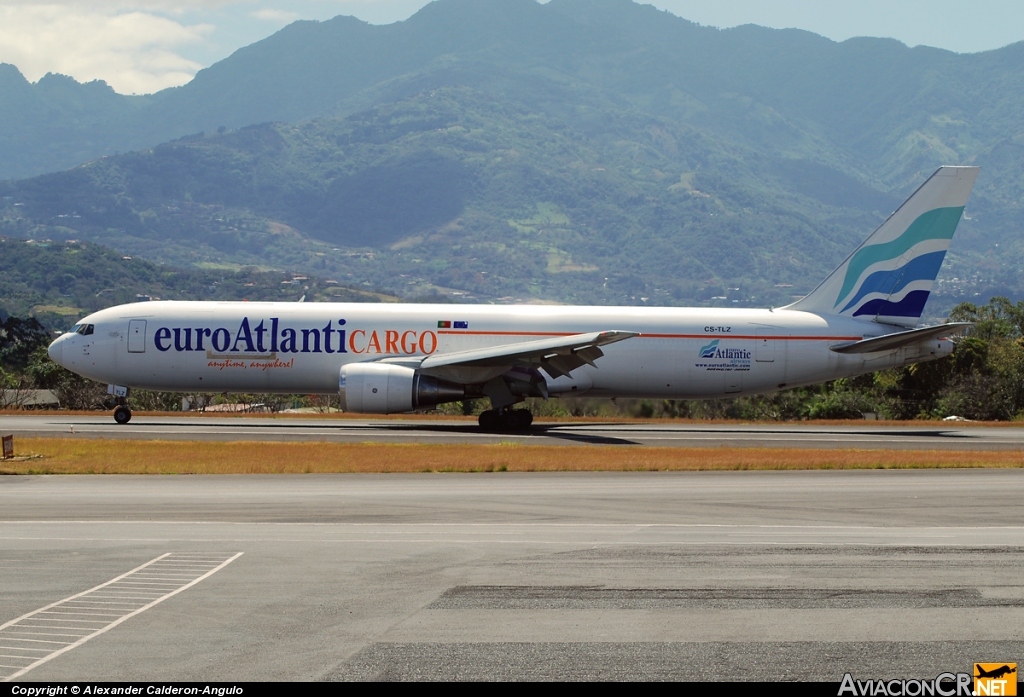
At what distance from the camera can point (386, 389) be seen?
120 feet

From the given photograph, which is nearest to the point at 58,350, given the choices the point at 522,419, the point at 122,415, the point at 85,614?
the point at 122,415

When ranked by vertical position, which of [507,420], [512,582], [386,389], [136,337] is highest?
[136,337]

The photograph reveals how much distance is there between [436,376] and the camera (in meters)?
37.7

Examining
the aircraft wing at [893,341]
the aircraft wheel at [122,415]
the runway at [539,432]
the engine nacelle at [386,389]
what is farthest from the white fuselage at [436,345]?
the engine nacelle at [386,389]

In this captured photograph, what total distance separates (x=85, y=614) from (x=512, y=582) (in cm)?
513

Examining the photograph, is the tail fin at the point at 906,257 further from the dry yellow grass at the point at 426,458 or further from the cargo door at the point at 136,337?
the cargo door at the point at 136,337

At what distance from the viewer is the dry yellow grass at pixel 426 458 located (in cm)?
2614

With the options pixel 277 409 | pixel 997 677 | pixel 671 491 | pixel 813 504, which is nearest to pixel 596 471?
pixel 671 491

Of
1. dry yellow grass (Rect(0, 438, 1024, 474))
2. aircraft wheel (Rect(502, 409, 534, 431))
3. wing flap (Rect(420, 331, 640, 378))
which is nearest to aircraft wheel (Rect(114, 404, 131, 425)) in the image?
dry yellow grass (Rect(0, 438, 1024, 474))

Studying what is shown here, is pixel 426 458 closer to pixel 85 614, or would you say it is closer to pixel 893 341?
pixel 85 614

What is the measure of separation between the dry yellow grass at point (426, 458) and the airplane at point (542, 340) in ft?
25.7

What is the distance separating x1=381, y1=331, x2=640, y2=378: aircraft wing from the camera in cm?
3603

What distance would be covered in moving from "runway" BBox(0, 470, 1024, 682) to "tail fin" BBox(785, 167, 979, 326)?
2051 cm

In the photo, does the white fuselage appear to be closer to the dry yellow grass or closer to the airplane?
the airplane
